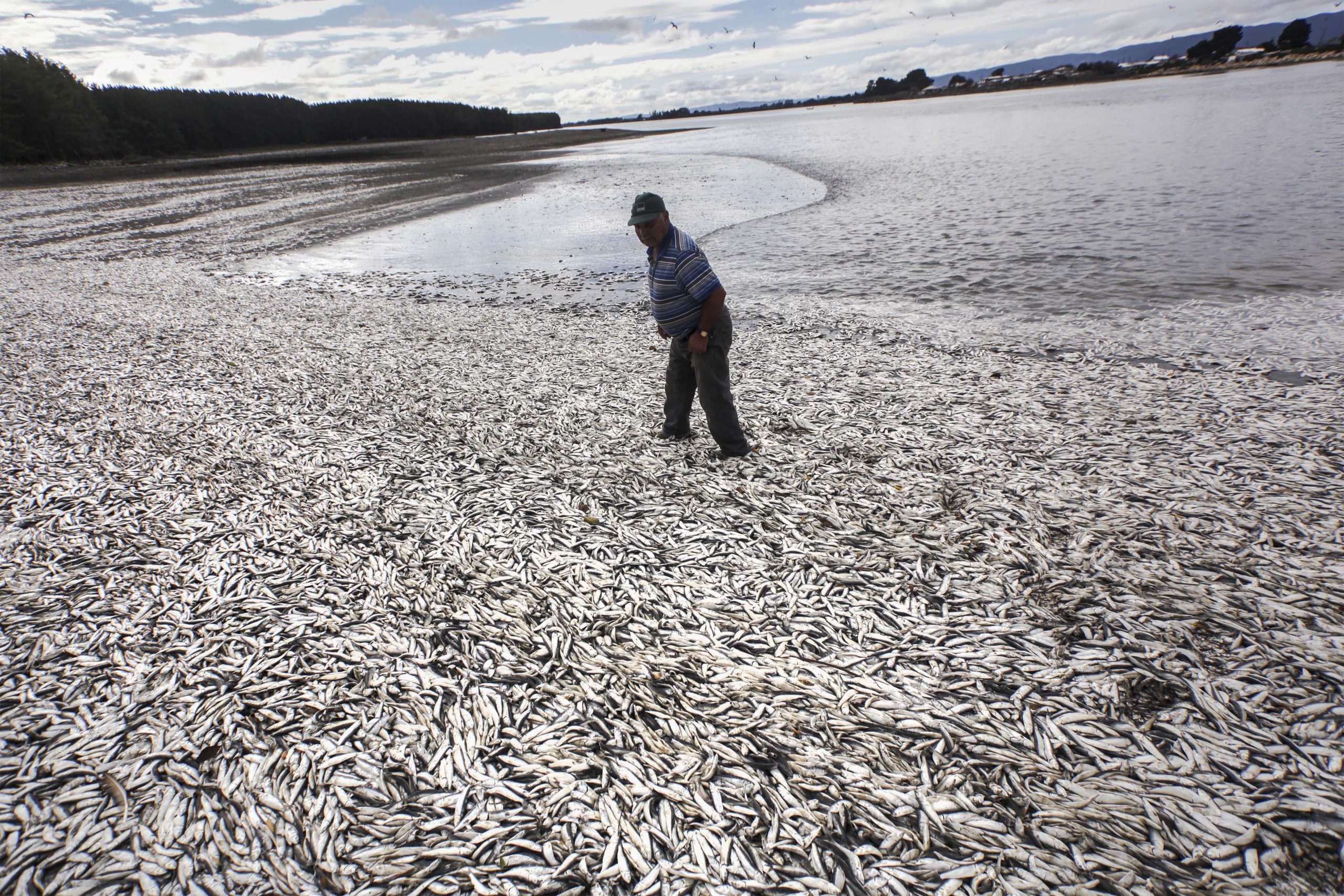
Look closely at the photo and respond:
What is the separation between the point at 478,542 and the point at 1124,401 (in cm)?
882

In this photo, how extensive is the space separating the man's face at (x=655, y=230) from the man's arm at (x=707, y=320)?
2.41 feet

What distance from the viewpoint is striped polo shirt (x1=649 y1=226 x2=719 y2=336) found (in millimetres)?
6234

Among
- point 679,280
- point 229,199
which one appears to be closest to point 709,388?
point 679,280

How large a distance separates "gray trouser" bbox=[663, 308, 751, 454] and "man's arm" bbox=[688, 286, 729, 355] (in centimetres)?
11

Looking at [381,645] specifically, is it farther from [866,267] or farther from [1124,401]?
[866,267]

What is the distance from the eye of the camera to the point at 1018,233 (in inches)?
866

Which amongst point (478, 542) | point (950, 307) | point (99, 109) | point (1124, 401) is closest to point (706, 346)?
point (478, 542)

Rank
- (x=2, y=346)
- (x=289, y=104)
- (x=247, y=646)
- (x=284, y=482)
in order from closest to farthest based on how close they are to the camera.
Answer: (x=247, y=646) → (x=284, y=482) → (x=2, y=346) → (x=289, y=104)

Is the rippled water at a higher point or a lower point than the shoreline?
lower

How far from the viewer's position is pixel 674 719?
14.1 ft

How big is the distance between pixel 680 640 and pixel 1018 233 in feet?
73.8

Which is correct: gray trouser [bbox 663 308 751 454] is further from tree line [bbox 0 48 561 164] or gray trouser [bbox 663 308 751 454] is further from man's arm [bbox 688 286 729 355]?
tree line [bbox 0 48 561 164]

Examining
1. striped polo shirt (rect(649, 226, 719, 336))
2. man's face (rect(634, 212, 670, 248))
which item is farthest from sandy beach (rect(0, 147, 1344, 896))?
man's face (rect(634, 212, 670, 248))

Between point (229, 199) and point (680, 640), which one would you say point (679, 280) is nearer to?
point (680, 640)
